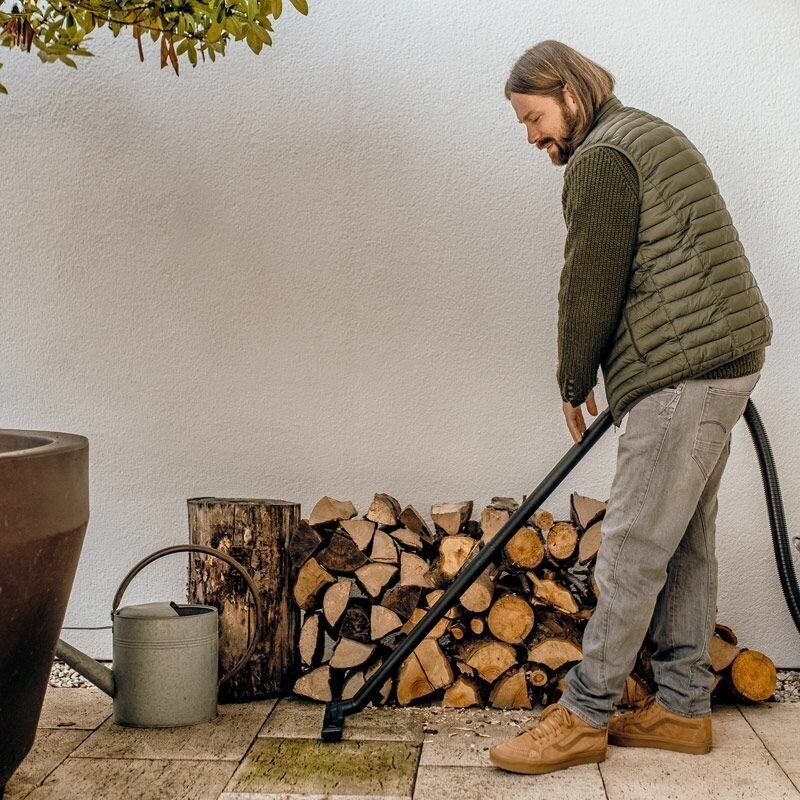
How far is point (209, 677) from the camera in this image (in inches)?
97.7

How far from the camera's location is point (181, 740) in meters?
2.34

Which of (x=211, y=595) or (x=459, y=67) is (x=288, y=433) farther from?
(x=459, y=67)

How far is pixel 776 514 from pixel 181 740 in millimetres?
1660

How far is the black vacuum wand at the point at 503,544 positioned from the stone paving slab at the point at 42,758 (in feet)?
1.90

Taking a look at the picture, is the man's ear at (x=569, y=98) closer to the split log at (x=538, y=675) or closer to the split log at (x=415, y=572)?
the split log at (x=415, y=572)

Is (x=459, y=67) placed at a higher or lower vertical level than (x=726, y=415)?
higher

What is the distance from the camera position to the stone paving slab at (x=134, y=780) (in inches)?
79.4

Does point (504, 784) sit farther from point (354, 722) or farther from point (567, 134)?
point (567, 134)

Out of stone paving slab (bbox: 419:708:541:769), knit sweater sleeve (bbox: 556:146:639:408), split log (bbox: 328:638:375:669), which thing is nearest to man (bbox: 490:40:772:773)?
knit sweater sleeve (bbox: 556:146:639:408)

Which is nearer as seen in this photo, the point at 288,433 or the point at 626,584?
the point at 626,584

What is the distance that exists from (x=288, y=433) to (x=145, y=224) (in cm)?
74

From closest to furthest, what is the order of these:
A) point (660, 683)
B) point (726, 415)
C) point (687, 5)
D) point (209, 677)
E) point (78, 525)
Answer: point (78, 525)
point (726, 415)
point (660, 683)
point (209, 677)
point (687, 5)

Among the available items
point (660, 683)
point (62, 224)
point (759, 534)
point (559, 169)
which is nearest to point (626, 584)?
point (660, 683)

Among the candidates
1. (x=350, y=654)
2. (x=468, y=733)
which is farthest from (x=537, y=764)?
(x=350, y=654)
